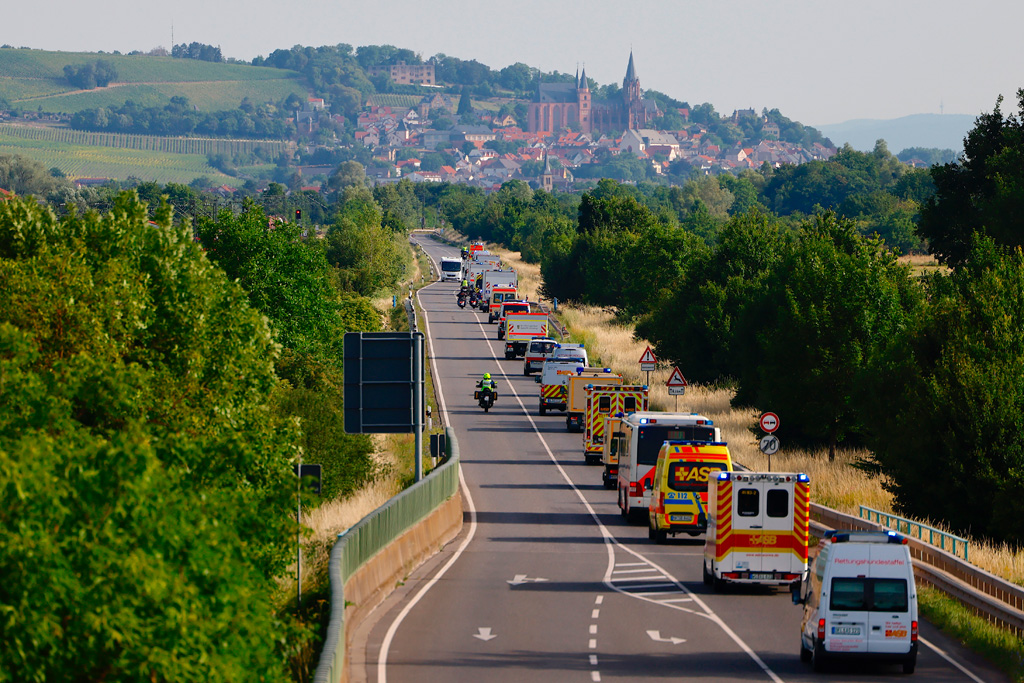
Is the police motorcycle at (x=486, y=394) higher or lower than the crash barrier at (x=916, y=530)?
lower

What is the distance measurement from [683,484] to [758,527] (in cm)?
589

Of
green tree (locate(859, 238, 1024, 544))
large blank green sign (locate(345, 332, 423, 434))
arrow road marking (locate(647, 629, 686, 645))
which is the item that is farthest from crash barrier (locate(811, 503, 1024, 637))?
large blank green sign (locate(345, 332, 423, 434))

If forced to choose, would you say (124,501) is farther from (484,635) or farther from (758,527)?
(758,527)

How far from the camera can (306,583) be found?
892 inches

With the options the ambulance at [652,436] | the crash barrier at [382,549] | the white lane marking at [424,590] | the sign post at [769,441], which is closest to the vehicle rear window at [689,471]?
the ambulance at [652,436]

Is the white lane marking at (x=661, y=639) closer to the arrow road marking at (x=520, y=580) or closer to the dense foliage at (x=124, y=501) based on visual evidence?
the arrow road marking at (x=520, y=580)

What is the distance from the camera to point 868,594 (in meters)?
18.1

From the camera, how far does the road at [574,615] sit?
1855 centimetres

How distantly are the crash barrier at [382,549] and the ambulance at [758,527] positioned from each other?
5.66 metres

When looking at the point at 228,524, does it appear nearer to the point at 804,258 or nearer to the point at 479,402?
the point at 804,258

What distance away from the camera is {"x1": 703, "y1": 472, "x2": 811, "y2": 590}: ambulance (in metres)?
24.3

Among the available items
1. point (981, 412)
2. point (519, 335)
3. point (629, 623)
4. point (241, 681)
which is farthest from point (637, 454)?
point (519, 335)

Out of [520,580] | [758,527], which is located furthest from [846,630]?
[520,580]

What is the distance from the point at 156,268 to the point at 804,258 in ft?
85.6
